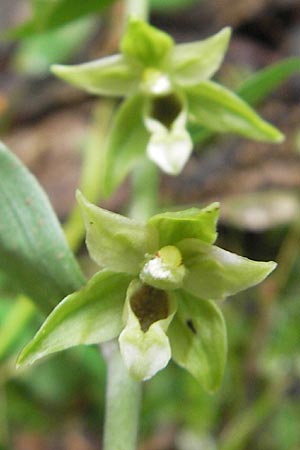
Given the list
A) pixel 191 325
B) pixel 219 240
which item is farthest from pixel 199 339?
pixel 219 240

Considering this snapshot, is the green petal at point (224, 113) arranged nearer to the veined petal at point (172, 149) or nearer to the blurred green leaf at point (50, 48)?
the veined petal at point (172, 149)

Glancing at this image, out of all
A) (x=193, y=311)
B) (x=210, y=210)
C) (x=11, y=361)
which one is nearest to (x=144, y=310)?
(x=193, y=311)

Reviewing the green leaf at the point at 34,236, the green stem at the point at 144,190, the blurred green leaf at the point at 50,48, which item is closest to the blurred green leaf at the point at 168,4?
the blurred green leaf at the point at 50,48

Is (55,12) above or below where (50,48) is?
above

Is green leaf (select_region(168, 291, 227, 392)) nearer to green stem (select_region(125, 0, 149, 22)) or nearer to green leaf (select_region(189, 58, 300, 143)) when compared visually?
green leaf (select_region(189, 58, 300, 143))

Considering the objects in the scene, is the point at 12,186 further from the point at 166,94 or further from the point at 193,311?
the point at 166,94

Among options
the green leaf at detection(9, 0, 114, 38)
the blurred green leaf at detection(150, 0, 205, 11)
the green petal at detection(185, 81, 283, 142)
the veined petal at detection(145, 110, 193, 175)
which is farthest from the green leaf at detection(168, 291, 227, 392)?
the blurred green leaf at detection(150, 0, 205, 11)

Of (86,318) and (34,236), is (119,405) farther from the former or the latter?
(34,236)
